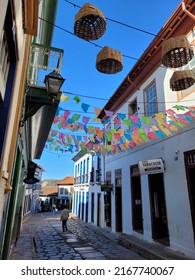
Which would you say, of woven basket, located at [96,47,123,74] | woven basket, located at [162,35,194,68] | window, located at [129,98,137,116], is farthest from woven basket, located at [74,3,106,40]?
window, located at [129,98,137,116]

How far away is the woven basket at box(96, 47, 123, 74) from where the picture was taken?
4234 mm

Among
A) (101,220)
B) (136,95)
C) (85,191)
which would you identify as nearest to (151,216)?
(136,95)

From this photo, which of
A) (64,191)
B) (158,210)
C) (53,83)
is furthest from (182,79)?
(64,191)

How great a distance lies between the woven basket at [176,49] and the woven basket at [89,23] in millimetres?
1256

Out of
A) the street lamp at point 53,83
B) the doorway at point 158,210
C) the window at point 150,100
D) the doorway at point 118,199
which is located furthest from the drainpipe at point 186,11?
the doorway at point 118,199

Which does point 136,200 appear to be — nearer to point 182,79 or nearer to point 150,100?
point 150,100

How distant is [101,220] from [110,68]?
12.5m

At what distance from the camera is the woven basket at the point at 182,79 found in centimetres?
525

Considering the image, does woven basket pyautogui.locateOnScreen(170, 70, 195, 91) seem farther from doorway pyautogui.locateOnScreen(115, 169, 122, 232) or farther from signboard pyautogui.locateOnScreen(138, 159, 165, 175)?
doorway pyautogui.locateOnScreen(115, 169, 122, 232)

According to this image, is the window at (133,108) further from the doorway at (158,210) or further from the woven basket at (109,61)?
the woven basket at (109,61)

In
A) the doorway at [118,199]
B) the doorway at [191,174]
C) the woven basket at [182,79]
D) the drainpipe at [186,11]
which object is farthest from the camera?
the doorway at [118,199]

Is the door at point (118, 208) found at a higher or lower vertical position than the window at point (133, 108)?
lower
